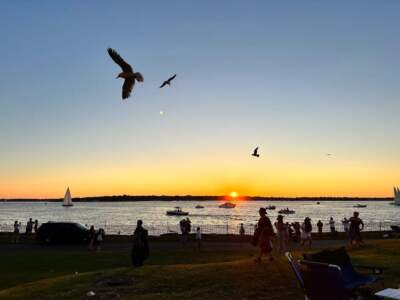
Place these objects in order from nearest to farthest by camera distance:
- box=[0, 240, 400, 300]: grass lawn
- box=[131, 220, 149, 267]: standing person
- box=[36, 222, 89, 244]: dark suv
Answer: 1. box=[0, 240, 400, 300]: grass lawn
2. box=[131, 220, 149, 267]: standing person
3. box=[36, 222, 89, 244]: dark suv

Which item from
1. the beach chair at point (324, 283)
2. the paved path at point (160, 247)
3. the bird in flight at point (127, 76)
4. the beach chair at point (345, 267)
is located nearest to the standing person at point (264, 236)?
the beach chair at point (345, 267)

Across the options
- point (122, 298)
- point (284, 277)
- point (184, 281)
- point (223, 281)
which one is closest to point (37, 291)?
→ point (122, 298)

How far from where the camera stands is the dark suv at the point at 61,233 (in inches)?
1345

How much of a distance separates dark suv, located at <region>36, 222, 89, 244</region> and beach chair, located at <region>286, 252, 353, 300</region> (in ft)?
91.1

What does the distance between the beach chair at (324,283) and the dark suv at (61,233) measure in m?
27.8

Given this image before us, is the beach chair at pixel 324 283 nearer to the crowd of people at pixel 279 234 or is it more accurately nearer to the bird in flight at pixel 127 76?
the bird in flight at pixel 127 76

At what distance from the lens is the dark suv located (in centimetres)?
3416

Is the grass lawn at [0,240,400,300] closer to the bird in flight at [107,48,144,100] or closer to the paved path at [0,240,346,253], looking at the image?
the bird in flight at [107,48,144,100]

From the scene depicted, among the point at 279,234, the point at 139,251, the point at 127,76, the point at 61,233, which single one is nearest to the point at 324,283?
the point at 127,76

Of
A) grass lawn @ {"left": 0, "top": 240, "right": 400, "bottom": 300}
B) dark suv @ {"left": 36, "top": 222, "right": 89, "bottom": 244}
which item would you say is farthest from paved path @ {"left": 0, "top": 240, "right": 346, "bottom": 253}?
grass lawn @ {"left": 0, "top": 240, "right": 400, "bottom": 300}

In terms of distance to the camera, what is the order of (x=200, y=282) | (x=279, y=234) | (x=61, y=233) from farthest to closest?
(x=61, y=233), (x=279, y=234), (x=200, y=282)

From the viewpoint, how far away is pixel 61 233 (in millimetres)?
34438

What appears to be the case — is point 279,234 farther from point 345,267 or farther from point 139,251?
point 345,267

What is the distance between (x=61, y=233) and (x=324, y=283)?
28233 mm
